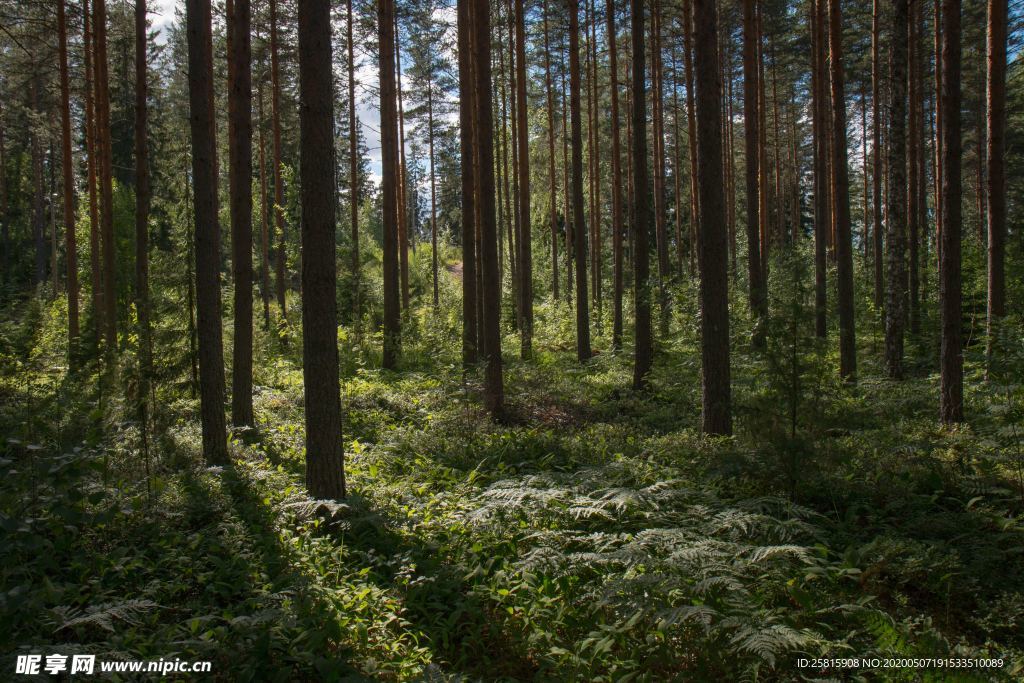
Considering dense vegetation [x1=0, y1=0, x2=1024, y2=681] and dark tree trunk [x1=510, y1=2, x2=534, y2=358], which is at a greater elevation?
dark tree trunk [x1=510, y1=2, x2=534, y2=358]

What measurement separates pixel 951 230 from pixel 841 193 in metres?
4.64

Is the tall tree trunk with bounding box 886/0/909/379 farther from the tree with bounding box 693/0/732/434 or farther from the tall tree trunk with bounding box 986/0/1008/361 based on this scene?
the tree with bounding box 693/0/732/434

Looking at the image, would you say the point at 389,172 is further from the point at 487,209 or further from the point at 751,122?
the point at 751,122

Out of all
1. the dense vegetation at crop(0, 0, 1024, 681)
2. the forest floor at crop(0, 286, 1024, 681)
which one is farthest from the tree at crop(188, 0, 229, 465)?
the forest floor at crop(0, 286, 1024, 681)

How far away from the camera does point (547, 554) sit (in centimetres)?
481

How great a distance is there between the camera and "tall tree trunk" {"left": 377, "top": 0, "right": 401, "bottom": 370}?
47.9 feet

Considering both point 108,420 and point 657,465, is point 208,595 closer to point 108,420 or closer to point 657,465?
point 657,465

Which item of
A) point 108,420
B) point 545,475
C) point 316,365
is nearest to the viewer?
point 316,365

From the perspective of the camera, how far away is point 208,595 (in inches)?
177

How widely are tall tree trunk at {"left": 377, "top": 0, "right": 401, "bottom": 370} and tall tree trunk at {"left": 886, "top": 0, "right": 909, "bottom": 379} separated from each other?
445 inches

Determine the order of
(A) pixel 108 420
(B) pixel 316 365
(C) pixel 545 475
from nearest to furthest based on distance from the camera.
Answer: (B) pixel 316 365 → (C) pixel 545 475 → (A) pixel 108 420

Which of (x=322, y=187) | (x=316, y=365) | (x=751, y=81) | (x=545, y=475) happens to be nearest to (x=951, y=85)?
(x=751, y=81)

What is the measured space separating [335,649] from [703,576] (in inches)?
101

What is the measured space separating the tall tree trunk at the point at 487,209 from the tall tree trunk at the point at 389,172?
15.3 feet
